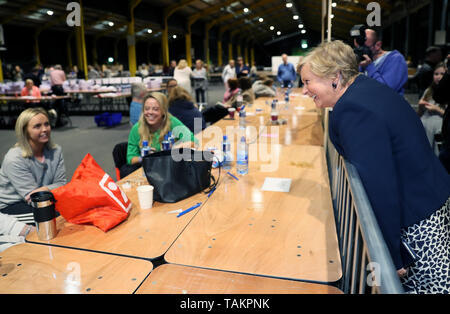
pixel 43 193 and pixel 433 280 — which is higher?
pixel 43 193

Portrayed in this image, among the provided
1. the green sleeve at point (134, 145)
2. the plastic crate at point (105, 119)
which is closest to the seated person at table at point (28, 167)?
the green sleeve at point (134, 145)

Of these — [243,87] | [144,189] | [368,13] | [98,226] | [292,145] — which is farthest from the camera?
[243,87]

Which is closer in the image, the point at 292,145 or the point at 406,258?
the point at 406,258

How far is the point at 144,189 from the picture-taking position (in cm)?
168

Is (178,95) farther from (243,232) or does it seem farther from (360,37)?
(243,232)

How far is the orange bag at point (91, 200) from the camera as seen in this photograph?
1482mm

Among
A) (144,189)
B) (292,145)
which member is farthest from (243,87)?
(144,189)

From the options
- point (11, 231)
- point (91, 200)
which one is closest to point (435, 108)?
point (91, 200)

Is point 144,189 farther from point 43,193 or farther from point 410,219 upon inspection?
point 410,219

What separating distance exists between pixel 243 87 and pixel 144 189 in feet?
14.4

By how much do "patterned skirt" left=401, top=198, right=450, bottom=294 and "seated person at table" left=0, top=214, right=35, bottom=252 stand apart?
169 centimetres

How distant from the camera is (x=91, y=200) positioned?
1.50 m

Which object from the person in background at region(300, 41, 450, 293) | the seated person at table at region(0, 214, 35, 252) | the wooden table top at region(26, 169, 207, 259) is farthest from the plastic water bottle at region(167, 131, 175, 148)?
the person in background at region(300, 41, 450, 293)

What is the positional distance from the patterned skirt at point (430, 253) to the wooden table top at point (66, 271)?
3.15 ft
